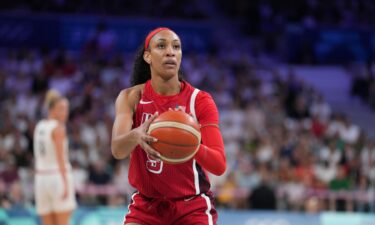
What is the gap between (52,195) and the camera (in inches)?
344

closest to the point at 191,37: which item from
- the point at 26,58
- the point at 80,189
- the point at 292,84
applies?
the point at 292,84

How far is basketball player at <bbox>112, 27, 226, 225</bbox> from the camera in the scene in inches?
182

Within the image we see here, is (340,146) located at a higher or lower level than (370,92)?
lower

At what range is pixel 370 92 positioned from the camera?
59.6 feet

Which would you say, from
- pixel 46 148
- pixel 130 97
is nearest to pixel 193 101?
pixel 130 97

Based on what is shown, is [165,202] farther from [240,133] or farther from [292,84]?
[292,84]

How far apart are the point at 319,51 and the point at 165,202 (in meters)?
15.2

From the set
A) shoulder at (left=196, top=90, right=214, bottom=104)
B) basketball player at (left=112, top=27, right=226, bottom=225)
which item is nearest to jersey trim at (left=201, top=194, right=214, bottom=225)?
basketball player at (left=112, top=27, right=226, bottom=225)

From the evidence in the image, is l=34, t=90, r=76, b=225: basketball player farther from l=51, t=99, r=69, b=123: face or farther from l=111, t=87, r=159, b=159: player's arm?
l=111, t=87, r=159, b=159: player's arm

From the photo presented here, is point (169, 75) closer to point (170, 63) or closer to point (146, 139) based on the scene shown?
point (170, 63)

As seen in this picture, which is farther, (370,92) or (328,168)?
(370,92)

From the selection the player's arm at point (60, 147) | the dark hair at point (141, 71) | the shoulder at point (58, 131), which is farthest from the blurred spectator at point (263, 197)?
the dark hair at point (141, 71)

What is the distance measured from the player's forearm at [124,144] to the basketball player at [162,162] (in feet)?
0.15

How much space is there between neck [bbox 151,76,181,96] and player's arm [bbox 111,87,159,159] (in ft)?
0.45
